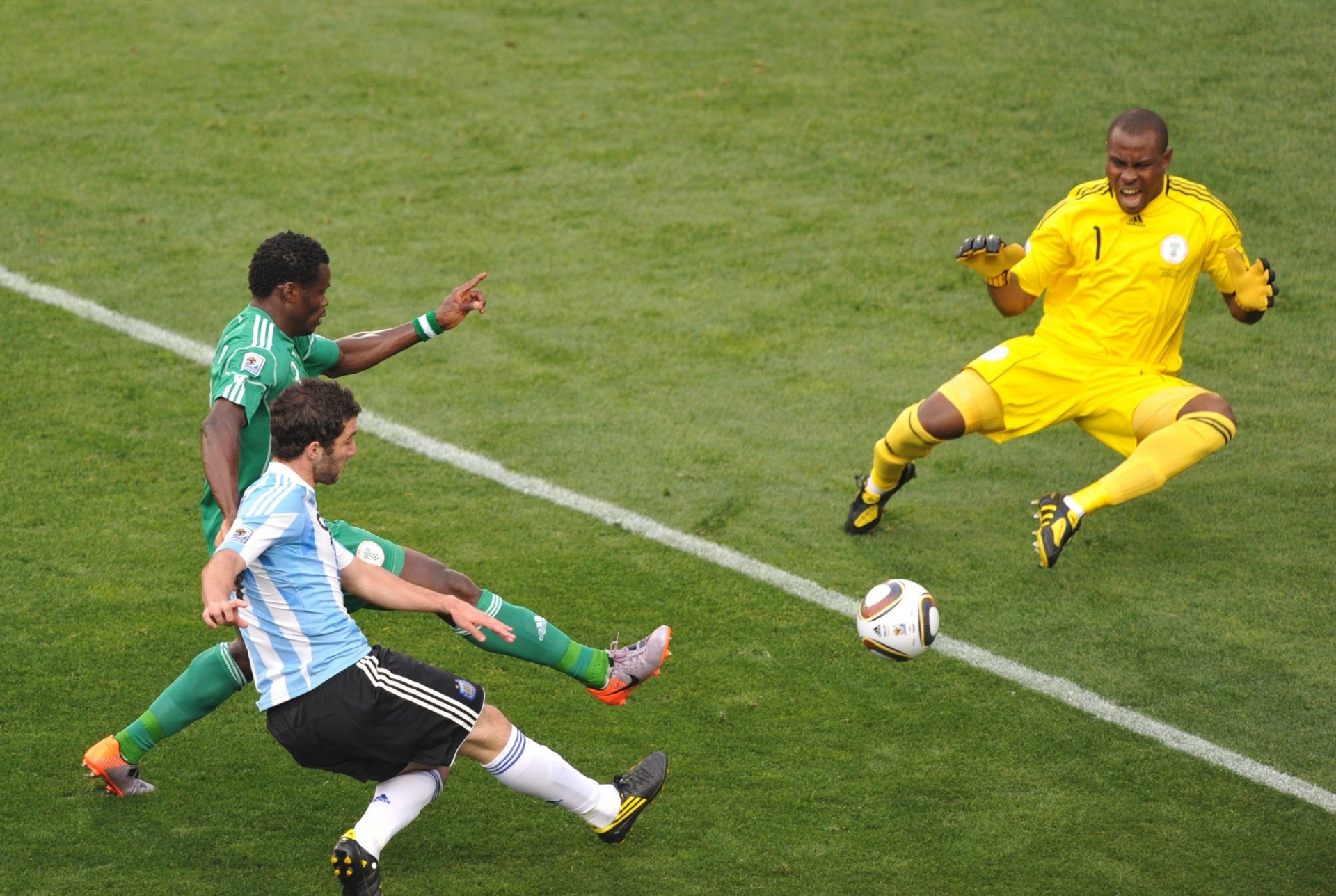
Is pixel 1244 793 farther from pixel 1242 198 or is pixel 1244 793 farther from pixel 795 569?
pixel 1242 198

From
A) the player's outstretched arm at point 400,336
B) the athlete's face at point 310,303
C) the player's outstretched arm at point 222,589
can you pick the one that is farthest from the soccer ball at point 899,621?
the player's outstretched arm at point 222,589

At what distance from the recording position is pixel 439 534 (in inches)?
290

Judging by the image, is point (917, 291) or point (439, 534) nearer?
point (439, 534)

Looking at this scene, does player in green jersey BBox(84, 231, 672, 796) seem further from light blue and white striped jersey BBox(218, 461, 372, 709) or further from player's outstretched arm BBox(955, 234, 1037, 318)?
player's outstretched arm BBox(955, 234, 1037, 318)

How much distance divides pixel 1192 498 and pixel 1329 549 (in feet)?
2.59

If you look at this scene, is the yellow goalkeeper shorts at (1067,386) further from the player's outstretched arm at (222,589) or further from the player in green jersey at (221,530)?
the player's outstretched arm at (222,589)

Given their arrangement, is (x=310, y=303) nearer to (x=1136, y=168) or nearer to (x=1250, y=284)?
(x=1136, y=168)

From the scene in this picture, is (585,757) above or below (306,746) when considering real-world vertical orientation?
below

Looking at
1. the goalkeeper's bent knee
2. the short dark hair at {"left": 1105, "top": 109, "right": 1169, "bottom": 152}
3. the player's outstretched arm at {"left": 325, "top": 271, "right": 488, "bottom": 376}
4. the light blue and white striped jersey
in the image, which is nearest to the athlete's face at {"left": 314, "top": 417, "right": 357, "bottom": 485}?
the light blue and white striped jersey

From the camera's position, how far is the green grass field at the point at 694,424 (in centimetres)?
530

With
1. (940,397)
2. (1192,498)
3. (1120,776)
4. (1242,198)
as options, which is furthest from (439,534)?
(1242,198)

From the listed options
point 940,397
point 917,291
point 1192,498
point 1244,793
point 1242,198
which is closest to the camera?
point 1244,793

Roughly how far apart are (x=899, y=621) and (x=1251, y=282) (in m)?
2.60

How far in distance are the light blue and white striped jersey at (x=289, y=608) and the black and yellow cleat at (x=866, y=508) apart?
3549 mm
